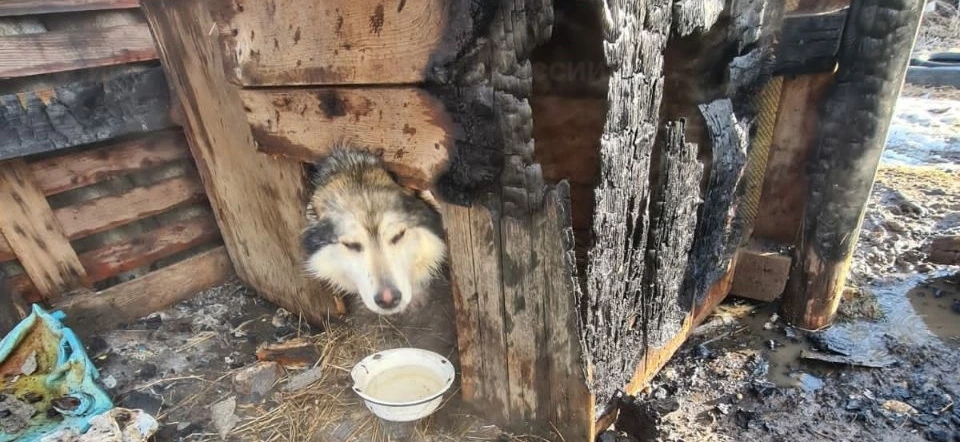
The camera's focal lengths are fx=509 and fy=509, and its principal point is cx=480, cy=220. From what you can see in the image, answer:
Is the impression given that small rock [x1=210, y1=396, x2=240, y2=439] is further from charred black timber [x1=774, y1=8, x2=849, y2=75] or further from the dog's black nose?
charred black timber [x1=774, y1=8, x2=849, y2=75]

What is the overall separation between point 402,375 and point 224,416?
0.99 metres

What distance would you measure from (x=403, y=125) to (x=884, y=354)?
9.35 ft

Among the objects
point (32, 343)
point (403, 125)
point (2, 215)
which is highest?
point (403, 125)

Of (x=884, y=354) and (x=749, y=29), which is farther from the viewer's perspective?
(x=884, y=354)

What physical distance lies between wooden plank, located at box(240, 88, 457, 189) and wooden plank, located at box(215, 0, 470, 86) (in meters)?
0.07

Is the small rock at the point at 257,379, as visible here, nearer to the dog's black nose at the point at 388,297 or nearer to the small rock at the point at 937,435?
the dog's black nose at the point at 388,297

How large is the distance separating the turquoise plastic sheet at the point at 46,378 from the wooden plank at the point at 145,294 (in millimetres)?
266

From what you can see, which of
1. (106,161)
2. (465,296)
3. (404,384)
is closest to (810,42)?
(465,296)

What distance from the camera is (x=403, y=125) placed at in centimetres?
196

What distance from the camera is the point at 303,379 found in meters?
2.86

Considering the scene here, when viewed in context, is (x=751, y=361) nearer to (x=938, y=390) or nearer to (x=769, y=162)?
(x=938, y=390)

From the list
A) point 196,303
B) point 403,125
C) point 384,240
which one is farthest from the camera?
point 196,303

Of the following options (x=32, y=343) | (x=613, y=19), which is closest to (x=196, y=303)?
(x=32, y=343)

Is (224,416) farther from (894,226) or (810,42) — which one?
(894,226)
